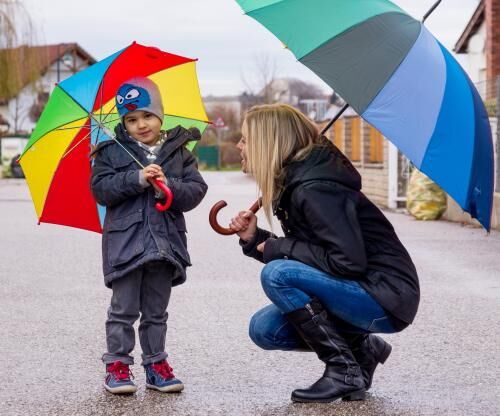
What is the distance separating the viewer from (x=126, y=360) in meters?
4.61

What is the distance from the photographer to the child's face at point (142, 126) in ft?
15.3

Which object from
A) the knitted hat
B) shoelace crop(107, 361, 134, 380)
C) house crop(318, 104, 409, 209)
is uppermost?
the knitted hat

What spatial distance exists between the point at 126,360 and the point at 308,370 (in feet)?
3.18

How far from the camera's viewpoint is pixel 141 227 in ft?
14.9

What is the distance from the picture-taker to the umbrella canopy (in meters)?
3.89

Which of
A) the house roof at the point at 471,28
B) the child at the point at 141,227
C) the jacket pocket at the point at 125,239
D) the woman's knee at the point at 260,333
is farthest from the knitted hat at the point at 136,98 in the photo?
the house roof at the point at 471,28

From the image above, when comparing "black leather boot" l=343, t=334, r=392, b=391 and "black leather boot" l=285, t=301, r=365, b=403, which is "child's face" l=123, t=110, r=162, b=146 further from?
"black leather boot" l=343, t=334, r=392, b=391

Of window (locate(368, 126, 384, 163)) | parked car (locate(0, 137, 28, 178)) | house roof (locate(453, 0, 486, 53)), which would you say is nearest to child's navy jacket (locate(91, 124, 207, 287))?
window (locate(368, 126, 384, 163))

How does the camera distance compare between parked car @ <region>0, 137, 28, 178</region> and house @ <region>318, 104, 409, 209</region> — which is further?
parked car @ <region>0, 137, 28, 178</region>

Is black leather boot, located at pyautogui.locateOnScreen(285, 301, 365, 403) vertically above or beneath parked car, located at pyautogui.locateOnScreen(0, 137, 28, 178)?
above

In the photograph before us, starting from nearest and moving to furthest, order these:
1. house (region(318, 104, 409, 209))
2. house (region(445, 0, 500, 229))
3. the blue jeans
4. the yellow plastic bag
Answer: the blue jeans
house (region(445, 0, 500, 229))
the yellow plastic bag
house (region(318, 104, 409, 209))

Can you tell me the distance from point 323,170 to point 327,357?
30.7 inches

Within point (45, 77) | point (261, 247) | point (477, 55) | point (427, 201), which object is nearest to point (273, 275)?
point (261, 247)

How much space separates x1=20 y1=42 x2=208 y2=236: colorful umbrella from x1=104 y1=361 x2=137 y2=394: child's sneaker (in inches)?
29.0
